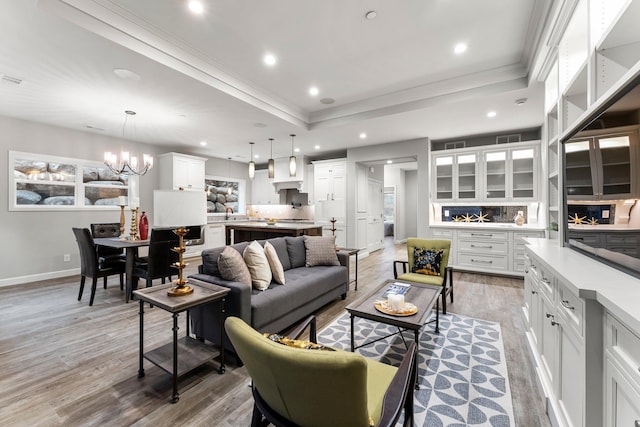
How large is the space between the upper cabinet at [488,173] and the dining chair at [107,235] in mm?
5859

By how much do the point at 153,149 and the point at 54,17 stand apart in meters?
4.70

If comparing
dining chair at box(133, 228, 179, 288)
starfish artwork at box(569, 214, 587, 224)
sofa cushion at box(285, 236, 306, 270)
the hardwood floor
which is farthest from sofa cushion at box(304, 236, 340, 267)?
starfish artwork at box(569, 214, 587, 224)

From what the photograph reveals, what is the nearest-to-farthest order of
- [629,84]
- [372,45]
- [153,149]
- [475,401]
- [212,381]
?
1. [629,84]
2. [475,401]
3. [212,381]
4. [372,45]
5. [153,149]

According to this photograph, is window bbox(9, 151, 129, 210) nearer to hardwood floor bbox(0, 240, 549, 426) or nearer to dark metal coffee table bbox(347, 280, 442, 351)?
hardwood floor bbox(0, 240, 549, 426)

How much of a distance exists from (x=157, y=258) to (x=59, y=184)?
10.6ft

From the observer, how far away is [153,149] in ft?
21.1

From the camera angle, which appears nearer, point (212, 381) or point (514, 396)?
point (514, 396)

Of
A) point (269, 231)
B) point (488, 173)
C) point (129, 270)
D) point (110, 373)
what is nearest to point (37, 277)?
point (129, 270)

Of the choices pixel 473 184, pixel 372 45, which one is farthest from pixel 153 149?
pixel 473 184

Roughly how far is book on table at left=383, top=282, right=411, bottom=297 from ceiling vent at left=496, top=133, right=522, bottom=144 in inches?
171

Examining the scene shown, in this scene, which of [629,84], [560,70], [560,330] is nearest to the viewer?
[629,84]

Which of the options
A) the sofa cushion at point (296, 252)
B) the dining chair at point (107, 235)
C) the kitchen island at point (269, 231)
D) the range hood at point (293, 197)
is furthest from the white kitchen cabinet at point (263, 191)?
the sofa cushion at point (296, 252)

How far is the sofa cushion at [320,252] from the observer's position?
365 cm

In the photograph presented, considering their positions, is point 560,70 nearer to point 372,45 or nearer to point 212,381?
point 372,45
